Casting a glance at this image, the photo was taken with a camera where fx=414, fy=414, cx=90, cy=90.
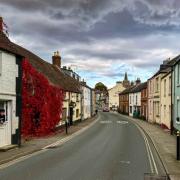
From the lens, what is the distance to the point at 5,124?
22312 millimetres

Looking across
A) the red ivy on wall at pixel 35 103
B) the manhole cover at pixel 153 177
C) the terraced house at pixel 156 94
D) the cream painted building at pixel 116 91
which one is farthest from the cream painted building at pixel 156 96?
the cream painted building at pixel 116 91

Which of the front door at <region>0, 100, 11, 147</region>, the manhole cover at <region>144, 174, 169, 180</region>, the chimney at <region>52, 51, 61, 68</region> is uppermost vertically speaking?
the chimney at <region>52, 51, 61, 68</region>

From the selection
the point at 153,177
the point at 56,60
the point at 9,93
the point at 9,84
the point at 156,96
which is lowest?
the point at 153,177

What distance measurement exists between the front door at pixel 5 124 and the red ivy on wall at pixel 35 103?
288 inches

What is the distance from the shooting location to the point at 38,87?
107ft

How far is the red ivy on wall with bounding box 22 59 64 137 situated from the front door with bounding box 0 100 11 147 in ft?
24.0

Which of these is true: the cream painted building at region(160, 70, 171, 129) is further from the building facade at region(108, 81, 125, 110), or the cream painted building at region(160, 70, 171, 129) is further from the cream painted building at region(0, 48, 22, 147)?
the building facade at region(108, 81, 125, 110)

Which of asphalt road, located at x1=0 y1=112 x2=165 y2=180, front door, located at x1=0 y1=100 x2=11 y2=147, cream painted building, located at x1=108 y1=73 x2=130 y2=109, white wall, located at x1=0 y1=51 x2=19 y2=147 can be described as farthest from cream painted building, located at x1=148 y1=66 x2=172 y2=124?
cream painted building, located at x1=108 y1=73 x2=130 y2=109

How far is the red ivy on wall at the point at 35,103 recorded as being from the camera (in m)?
31.0

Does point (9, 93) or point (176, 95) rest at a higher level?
point (176, 95)

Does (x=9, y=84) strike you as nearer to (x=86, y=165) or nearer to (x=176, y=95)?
(x=86, y=165)

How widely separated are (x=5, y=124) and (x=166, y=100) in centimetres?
2378

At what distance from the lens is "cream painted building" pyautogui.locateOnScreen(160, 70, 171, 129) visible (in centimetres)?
4042

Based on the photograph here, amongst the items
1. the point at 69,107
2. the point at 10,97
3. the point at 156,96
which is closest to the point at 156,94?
the point at 156,96
